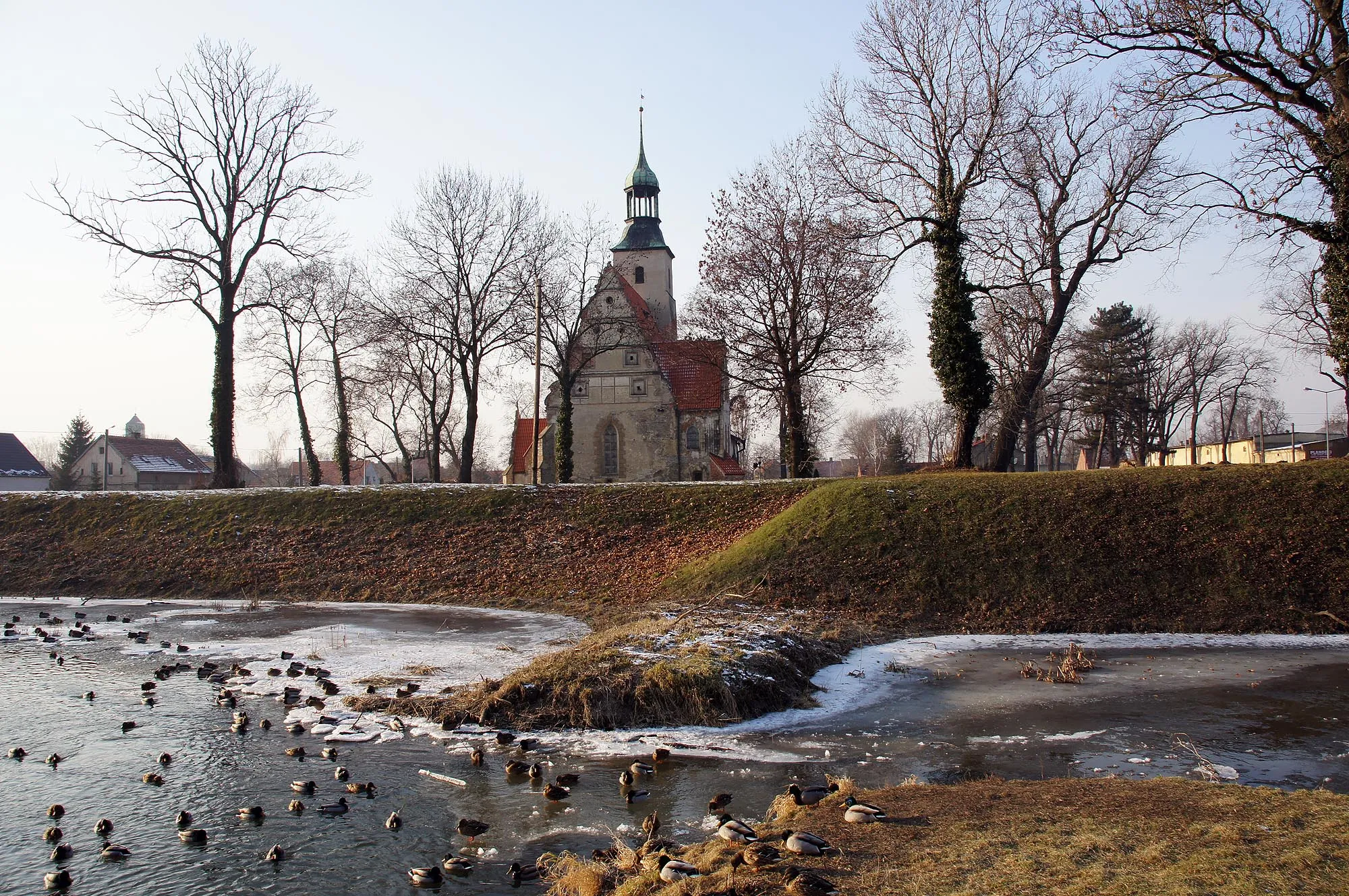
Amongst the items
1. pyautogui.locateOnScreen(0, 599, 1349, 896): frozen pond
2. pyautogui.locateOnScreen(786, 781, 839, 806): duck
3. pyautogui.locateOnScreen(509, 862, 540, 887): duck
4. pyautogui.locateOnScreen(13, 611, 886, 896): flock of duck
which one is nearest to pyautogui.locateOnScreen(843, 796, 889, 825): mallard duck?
pyautogui.locateOnScreen(13, 611, 886, 896): flock of duck

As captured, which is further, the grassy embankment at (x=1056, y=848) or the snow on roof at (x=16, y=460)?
the snow on roof at (x=16, y=460)

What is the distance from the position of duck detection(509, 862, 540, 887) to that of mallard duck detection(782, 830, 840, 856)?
69.3 inches

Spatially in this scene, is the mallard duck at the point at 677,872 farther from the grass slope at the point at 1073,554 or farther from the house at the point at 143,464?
the house at the point at 143,464

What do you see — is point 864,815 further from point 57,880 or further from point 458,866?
point 57,880

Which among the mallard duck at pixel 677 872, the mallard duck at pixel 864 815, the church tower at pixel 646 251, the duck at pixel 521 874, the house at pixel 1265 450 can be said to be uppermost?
the church tower at pixel 646 251

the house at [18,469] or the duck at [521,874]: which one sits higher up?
the house at [18,469]

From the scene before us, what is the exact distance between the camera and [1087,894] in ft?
15.6

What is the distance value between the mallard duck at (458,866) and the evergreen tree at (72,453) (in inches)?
2590

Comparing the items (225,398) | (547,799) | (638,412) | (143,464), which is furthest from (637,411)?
(143,464)

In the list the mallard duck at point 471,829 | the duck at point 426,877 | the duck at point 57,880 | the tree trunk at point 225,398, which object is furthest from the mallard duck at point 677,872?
the tree trunk at point 225,398

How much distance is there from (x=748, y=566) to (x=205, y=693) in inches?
444

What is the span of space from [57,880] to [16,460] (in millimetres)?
69232

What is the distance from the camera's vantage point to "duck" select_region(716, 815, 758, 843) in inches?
238

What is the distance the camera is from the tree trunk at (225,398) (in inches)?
1372
